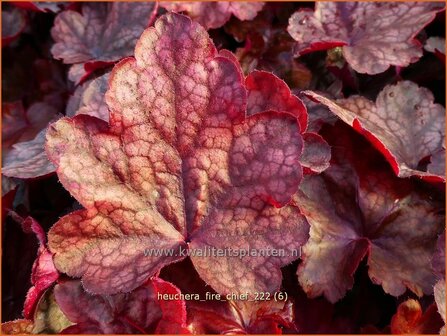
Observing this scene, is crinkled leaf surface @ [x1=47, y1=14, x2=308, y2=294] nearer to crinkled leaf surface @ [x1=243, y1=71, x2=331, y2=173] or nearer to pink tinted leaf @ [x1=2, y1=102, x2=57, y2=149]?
crinkled leaf surface @ [x1=243, y1=71, x2=331, y2=173]

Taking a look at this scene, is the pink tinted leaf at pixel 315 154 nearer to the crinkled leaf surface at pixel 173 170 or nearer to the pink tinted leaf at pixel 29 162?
the crinkled leaf surface at pixel 173 170

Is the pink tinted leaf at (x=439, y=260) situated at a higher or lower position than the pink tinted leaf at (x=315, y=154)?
lower

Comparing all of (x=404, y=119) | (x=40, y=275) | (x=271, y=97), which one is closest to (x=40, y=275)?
(x=40, y=275)

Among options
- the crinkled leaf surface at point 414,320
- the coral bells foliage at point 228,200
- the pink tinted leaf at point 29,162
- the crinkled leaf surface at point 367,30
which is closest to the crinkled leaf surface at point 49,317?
the coral bells foliage at point 228,200

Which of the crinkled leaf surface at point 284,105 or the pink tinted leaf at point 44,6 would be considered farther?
the pink tinted leaf at point 44,6

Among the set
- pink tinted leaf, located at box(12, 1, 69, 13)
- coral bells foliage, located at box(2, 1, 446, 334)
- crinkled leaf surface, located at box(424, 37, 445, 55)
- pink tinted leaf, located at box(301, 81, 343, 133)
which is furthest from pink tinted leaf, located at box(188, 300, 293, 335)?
pink tinted leaf, located at box(12, 1, 69, 13)

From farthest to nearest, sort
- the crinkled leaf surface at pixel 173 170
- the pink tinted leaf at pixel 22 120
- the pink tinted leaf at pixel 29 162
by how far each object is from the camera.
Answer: the pink tinted leaf at pixel 22 120, the pink tinted leaf at pixel 29 162, the crinkled leaf surface at pixel 173 170

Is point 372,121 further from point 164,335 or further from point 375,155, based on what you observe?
point 164,335
